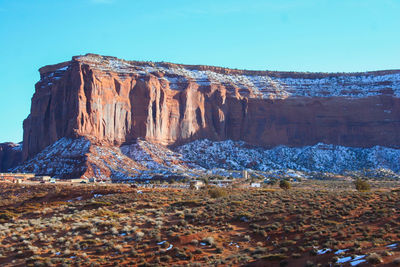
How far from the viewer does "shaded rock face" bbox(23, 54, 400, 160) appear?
99312 millimetres

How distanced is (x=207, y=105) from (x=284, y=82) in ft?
84.5

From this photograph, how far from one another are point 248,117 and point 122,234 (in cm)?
9657

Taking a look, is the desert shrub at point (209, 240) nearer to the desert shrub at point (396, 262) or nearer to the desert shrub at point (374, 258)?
the desert shrub at point (374, 258)

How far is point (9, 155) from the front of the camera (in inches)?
5157

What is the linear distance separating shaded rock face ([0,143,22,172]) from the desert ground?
99.0m

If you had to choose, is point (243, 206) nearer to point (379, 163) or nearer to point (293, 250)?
point (293, 250)

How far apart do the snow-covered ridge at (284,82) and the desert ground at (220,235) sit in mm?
83458

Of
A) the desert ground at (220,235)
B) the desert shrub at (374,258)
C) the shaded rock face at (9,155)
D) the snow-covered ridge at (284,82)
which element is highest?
the snow-covered ridge at (284,82)

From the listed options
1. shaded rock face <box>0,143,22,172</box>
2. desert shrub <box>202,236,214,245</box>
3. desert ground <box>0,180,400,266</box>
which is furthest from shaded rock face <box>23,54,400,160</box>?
desert shrub <box>202,236,214,245</box>

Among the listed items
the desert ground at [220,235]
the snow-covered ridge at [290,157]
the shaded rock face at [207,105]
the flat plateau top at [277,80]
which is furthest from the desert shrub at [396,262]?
the flat plateau top at [277,80]

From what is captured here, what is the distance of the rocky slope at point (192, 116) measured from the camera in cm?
9244

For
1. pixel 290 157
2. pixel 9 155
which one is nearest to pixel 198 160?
pixel 290 157

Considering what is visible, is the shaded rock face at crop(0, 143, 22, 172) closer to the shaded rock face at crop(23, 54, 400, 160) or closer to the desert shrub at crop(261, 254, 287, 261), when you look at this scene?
the shaded rock face at crop(23, 54, 400, 160)

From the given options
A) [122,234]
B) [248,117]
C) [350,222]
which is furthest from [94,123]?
[350,222]
